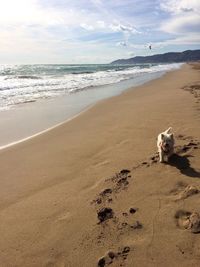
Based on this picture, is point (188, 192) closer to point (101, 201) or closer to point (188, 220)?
point (188, 220)

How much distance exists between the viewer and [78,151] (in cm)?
709

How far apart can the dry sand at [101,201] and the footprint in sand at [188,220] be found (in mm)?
11

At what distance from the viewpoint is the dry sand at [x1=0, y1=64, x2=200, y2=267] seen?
11.6 feet

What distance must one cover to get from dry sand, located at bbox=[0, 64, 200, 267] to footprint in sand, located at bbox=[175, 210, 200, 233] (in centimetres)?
1

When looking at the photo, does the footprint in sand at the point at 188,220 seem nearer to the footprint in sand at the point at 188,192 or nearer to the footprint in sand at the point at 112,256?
the footprint in sand at the point at 188,192

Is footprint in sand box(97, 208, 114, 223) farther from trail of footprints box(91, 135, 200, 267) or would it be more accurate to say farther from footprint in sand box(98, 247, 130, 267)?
footprint in sand box(98, 247, 130, 267)

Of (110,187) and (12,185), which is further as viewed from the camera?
(12,185)

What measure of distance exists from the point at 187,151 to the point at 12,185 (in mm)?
3191

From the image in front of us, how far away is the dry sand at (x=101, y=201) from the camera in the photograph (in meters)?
3.55

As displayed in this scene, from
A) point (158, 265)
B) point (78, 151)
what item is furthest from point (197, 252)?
point (78, 151)

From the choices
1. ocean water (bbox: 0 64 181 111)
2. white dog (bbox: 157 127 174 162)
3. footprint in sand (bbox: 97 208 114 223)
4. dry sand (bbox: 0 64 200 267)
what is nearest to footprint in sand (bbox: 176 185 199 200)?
dry sand (bbox: 0 64 200 267)

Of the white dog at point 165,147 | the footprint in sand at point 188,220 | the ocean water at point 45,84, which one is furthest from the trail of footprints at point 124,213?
the ocean water at point 45,84

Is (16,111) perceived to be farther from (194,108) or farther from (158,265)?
(158,265)

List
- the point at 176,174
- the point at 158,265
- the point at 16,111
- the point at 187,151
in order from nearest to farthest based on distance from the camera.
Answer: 1. the point at 158,265
2. the point at 176,174
3. the point at 187,151
4. the point at 16,111
